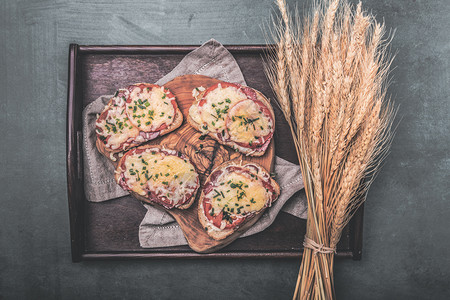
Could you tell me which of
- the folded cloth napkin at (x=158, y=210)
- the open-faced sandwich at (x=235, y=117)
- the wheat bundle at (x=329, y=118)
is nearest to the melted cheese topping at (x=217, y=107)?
the open-faced sandwich at (x=235, y=117)

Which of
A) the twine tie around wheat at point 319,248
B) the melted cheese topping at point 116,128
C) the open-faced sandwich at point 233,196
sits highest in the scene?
the melted cheese topping at point 116,128

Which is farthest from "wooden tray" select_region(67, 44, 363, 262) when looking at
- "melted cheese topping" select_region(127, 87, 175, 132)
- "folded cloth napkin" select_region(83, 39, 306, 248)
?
"melted cheese topping" select_region(127, 87, 175, 132)

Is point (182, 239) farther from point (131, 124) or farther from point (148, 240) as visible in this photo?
point (131, 124)

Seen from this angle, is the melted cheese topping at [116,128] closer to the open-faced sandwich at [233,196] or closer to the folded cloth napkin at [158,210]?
the folded cloth napkin at [158,210]

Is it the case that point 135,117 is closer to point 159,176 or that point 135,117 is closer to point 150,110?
point 150,110

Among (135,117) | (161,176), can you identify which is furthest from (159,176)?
(135,117)
